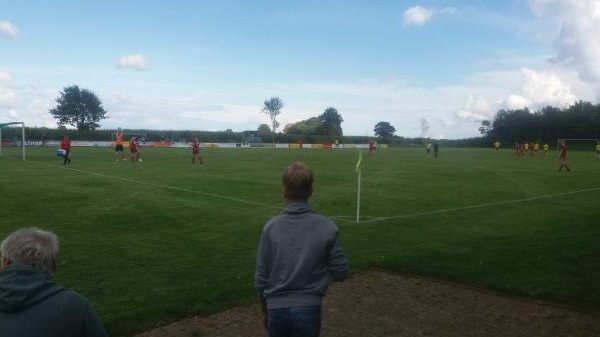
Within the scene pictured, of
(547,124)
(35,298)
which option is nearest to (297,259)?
(35,298)

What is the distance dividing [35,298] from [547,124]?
109332 millimetres

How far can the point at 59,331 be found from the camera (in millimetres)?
2584

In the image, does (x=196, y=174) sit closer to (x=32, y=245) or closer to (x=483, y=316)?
(x=483, y=316)

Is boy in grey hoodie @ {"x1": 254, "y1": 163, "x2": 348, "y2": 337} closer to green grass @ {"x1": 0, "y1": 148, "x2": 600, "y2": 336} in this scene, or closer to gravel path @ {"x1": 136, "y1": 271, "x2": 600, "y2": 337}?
gravel path @ {"x1": 136, "y1": 271, "x2": 600, "y2": 337}

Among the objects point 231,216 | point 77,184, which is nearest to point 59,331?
point 231,216

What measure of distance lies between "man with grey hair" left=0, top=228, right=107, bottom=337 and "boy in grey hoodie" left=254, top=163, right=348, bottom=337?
110 cm

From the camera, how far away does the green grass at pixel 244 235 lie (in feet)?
23.3

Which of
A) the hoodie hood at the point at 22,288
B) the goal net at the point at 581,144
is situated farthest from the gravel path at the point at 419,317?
the goal net at the point at 581,144

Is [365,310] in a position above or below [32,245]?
below

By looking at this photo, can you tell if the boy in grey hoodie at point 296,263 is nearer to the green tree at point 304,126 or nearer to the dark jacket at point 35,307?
the dark jacket at point 35,307

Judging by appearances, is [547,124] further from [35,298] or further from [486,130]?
[35,298]

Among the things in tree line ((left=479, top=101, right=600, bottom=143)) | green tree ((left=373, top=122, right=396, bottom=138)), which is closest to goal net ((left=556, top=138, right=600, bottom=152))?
tree line ((left=479, top=101, right=600, bottom=143))

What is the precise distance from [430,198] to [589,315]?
1093cm

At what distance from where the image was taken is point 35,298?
2.54m
